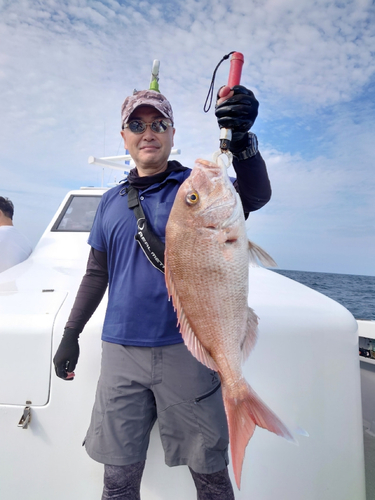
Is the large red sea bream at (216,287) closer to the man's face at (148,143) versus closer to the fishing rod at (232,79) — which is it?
the fishing rod at (232,79)

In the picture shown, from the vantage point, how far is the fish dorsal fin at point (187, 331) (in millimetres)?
1408

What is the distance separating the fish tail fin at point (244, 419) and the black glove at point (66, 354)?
0.99 m

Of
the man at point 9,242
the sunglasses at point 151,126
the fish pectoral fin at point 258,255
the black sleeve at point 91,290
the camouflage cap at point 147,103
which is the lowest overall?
the black sleeve at point 91,290

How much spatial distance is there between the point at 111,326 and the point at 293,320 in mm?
1236

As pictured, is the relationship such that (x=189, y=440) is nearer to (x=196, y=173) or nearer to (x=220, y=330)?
(x=220, y=330)

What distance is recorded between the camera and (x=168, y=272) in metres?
1.42

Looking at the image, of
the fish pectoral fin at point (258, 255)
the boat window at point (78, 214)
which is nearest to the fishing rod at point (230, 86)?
the fish pectoral fin at point (258, 255)

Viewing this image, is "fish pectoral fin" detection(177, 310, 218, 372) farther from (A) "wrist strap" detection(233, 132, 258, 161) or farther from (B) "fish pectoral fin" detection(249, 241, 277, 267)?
(A) "wrist strap" detection(233, 132, 258, 161)

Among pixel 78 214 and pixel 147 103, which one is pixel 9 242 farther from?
pixel 147 103

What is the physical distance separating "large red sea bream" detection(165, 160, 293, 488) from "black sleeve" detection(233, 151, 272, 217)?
0.92ft

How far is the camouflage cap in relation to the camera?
184 centimetres

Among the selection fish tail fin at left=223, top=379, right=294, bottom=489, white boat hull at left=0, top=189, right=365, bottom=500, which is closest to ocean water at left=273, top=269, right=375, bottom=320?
white boat hull at left=0, top=189, right=365, bottom=500

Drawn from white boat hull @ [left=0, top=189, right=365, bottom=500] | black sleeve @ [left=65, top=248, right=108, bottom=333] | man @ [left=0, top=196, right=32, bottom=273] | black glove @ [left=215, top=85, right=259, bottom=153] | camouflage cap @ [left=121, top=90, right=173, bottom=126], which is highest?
camouflage cap @ [left=121, top=90, right=173, bottom=126]

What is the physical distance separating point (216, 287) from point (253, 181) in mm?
668
